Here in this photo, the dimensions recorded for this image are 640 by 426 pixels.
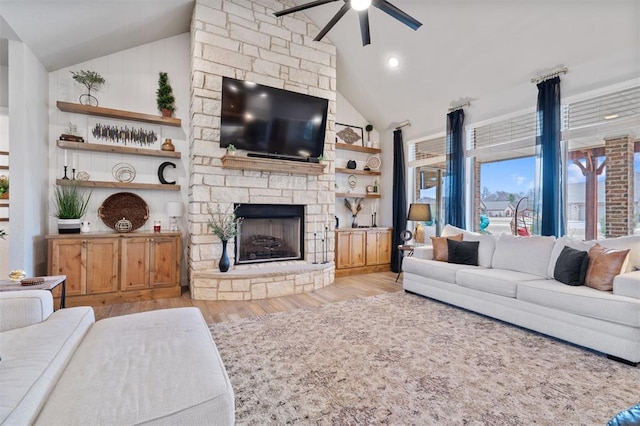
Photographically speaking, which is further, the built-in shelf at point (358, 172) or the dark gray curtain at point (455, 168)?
the built-in shelf at point (358, 172)

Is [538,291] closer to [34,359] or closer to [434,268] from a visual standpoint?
[434,268]

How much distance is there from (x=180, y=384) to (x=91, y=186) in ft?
13.2

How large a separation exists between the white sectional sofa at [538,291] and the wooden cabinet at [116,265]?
3308mm

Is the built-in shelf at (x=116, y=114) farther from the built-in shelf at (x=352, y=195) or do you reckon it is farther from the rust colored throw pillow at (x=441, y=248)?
the rust colored throw pillow at (x=441, y=248)

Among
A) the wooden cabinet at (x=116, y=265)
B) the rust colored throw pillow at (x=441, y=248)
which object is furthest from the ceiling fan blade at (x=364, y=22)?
the wooden cabinet at (x=116, y=265)

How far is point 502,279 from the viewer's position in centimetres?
327

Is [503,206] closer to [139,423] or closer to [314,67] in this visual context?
[314,67]

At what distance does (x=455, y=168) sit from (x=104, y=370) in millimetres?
5025

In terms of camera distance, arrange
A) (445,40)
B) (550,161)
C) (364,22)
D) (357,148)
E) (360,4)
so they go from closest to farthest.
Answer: (360,4) < (364,22) < (550,161) < (445,40) < (357,148)

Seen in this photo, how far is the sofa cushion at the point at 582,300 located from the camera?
2.39 m

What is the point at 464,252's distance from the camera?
406cm

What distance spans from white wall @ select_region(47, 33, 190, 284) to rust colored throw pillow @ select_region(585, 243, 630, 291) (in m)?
4.94

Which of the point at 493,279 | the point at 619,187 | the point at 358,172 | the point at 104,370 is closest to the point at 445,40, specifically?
the point at 358,172

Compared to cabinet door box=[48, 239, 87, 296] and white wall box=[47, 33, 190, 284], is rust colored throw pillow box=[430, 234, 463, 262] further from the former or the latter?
cabinet door box=[48, 239, 87, 296]
